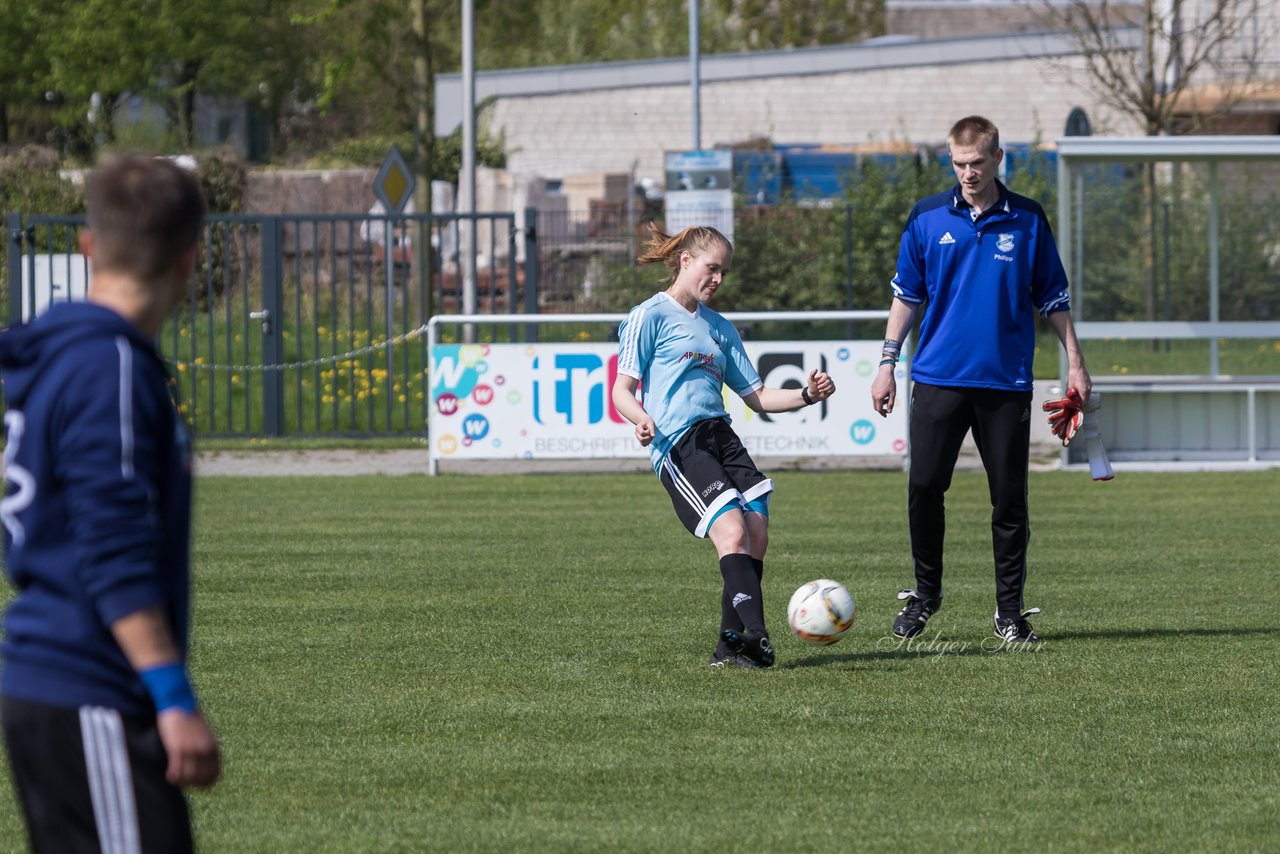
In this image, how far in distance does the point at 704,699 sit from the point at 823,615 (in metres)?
0.91

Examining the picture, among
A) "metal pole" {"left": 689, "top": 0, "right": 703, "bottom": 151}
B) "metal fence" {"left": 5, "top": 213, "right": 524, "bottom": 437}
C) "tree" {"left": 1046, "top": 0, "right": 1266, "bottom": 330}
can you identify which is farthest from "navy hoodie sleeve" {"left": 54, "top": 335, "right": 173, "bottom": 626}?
"metal pole" {"left": 689, "top": 0, "right": 703, "bottom": 151}

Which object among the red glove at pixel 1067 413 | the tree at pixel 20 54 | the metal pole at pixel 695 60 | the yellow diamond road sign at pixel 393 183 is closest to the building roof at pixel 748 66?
the tree at pixel 20 54

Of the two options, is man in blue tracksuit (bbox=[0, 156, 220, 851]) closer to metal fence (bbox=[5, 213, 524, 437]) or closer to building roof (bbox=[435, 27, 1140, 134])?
metal fence (bbox=[5, 213, 524, 437])

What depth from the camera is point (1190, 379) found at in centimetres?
1656

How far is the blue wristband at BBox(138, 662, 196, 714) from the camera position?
2.90 m

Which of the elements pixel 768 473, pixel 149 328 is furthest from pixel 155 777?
pixel 768 473

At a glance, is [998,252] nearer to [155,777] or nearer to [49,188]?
[155,777]

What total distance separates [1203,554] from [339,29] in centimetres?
3166

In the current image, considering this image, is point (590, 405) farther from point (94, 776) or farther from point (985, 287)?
point (94, 776)

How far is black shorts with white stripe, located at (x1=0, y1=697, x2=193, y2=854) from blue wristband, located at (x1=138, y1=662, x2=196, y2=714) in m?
0.11

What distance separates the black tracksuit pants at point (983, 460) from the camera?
25.2ft

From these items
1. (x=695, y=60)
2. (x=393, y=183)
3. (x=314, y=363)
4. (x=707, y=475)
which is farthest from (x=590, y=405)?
(x=695, y=60)

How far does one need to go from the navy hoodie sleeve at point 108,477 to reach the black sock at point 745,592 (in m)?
4.45

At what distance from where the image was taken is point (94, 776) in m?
2.99
